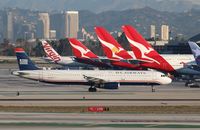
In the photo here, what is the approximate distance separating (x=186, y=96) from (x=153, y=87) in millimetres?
16523

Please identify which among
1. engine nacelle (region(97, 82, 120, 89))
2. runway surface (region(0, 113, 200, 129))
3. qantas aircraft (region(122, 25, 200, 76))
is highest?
qantas aircraft (region(122, 25, 200, 76))

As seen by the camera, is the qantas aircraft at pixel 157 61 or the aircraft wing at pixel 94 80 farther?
the qantas aircraft at pixel 157 61

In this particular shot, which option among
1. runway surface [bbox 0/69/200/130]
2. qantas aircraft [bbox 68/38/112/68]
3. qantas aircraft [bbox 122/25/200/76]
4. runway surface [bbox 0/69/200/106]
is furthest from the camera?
qantas aircraft [bbox 68/38/112/68]

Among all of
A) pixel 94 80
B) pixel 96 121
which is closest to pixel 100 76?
pixel 94 80

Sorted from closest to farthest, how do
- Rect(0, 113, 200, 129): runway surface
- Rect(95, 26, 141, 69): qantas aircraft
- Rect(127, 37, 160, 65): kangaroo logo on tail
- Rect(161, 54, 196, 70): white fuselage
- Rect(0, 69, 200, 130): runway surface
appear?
Rect(0, 113, 200, 129): runway surface
Rect(0, 69, 200, 130): runway surface
Rect(127, 37, 160, 65): kangaroo logo on tail
Rect(161, 54, 196, 70): white fuselage
Rect(95, 26, 141, 69): qantas aircraft

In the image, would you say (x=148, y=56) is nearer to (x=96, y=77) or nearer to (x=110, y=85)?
(x=96, y=77)

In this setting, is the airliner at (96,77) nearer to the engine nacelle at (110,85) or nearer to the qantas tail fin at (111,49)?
the engine nacelle at (110,85)

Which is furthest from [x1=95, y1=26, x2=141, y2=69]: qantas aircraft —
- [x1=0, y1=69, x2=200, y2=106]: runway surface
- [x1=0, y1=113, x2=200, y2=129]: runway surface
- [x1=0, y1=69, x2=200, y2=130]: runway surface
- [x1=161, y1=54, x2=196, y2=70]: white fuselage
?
[x1=0, y1=113, x2=200, y2=129]: runway surface

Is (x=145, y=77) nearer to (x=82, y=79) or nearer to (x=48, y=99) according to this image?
(x=82, y=79)

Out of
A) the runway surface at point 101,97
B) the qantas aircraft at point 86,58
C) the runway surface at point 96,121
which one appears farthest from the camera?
the qantas aircraft at point 86,58

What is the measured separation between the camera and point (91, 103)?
235ft

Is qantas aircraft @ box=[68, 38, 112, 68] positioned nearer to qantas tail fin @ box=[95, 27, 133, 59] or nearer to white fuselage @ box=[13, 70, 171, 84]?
qantas tail fin @ box=[95, 27, 133, 59]

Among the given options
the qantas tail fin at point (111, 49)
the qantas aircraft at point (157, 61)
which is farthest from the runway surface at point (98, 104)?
the qantas tail fin at point (111, 49)

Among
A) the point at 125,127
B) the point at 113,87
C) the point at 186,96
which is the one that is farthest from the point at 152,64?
the point at 125,127
